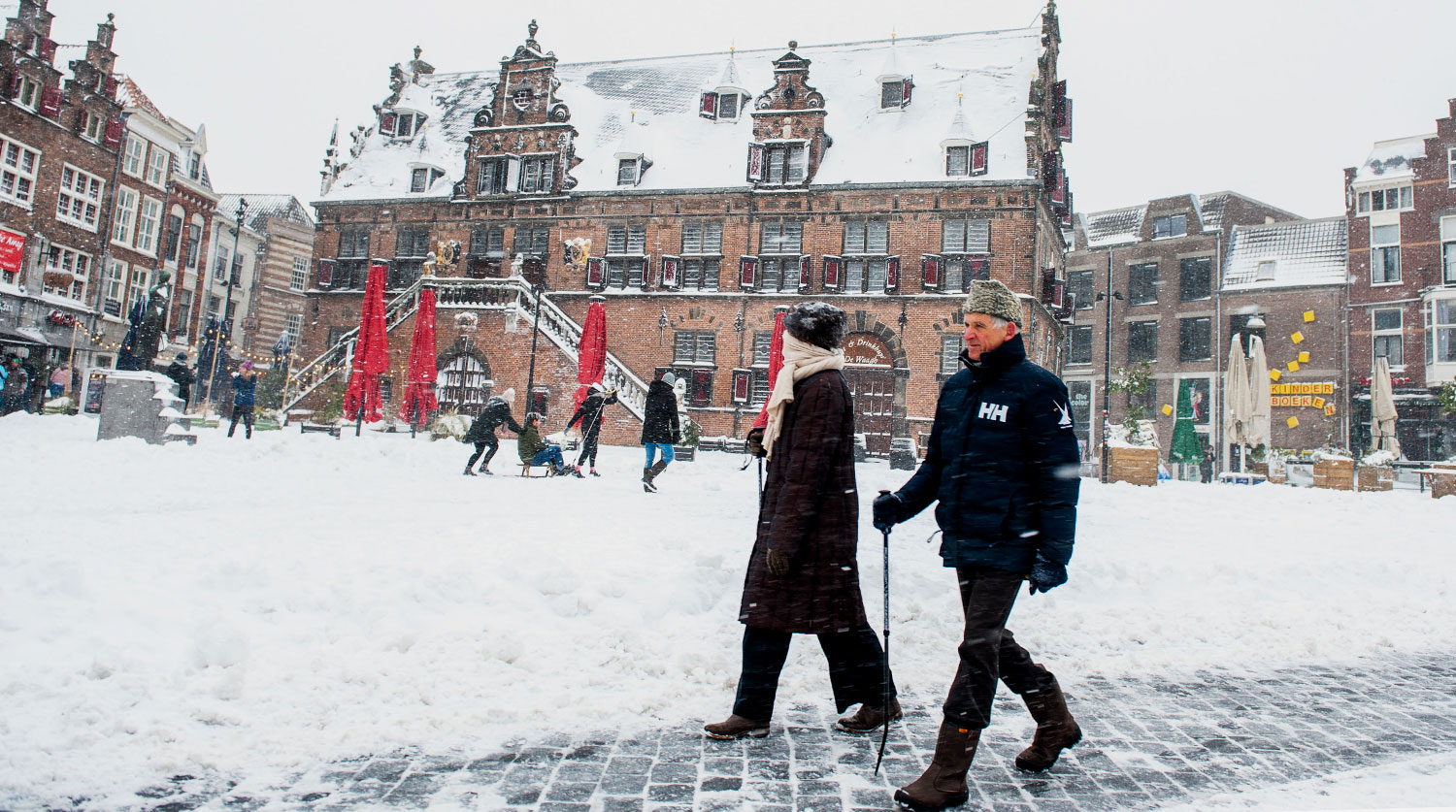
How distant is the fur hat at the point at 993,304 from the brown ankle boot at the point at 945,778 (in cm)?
156

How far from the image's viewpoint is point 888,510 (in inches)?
136

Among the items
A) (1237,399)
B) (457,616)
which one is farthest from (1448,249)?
(457,616)

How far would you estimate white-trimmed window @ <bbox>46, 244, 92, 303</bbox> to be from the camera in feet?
72.7

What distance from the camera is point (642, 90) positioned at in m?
30.8

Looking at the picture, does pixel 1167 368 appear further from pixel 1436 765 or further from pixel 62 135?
pixel 62 135

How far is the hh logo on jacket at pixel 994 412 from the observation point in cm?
318

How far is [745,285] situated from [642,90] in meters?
9.88

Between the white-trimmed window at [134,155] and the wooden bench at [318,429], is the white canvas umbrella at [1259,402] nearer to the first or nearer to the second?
the wooden bench at [318,429]

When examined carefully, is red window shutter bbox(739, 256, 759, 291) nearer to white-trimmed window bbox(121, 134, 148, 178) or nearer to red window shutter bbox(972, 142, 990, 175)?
red window shutter bbox(972, 142, 990, 175)

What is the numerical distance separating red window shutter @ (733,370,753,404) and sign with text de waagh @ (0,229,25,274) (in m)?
17.4

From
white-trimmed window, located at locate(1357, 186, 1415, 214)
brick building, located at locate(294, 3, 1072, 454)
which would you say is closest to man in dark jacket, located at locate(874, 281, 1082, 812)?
brick building, located at locate(294, 3, 1072, 454)

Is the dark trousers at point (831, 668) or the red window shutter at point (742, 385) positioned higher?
the red window shutter at point (742, 385)

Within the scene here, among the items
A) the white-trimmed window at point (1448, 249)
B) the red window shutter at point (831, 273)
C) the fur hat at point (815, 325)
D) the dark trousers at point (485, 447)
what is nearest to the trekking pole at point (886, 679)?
the fur hat at point (815, 325)

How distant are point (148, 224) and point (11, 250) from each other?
15156 mm
